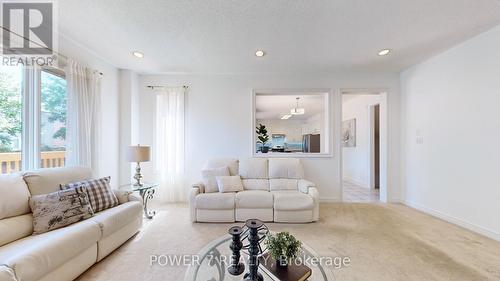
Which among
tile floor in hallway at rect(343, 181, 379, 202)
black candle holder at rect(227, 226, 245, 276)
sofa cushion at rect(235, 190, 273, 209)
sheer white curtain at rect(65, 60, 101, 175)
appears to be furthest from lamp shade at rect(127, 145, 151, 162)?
tile floor in hallway at rect(343, 181, 379, 202)

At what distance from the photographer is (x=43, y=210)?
1.91 metres

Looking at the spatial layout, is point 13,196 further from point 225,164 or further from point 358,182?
point 358,182

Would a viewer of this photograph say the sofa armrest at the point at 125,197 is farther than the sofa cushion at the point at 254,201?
No

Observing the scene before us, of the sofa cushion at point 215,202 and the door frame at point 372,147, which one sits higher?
the door frame at point 372,147

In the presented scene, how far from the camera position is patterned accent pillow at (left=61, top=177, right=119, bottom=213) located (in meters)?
2.35

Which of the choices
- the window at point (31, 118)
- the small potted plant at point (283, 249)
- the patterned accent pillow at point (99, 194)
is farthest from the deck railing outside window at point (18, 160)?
the small potted plant at point (283, 249)

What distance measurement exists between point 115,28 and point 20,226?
227cm

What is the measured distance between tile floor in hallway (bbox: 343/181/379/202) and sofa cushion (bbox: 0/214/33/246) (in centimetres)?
468

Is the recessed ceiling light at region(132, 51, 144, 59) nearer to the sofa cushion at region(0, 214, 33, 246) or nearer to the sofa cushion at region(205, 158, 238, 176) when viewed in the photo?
the sofa cushion at region(205, 158, 238, 176)

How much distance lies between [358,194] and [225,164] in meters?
3.26

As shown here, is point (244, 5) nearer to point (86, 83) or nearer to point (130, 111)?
point (86, 83)

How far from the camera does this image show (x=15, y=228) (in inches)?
69.1

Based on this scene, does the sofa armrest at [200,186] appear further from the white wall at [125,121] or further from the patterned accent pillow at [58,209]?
the white wall at [125,121]

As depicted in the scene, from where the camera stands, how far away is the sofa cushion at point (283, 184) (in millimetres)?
3609
